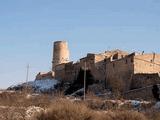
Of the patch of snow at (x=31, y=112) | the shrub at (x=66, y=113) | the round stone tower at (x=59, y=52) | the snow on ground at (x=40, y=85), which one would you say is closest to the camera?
the shrub at (x=66, y=113)

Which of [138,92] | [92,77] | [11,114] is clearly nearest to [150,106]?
[138,92]

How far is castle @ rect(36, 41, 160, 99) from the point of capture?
47500mm

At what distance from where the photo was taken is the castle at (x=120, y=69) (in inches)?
1870

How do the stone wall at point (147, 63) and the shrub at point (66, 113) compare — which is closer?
the shrub at point (66, 113)

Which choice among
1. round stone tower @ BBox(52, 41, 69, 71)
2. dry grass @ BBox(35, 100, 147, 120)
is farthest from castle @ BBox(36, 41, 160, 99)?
dry grass @ BBox(35, 100, 147, 120)

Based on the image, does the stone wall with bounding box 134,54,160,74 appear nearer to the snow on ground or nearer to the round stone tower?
the snow on ground

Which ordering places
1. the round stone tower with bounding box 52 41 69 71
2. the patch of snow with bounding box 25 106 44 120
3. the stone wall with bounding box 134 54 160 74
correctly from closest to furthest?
the patch of snow with bounding box 25 106 44 120
the stone wall with bounding box 134 54 160 74
the round stone tower with bounding box 52 41 69 71

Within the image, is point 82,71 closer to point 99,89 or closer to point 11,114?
point 99,89

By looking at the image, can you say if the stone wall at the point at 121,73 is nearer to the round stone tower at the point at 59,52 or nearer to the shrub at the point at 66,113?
the round stone tower at the point at 59,52

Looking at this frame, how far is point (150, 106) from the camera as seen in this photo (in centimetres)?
3550

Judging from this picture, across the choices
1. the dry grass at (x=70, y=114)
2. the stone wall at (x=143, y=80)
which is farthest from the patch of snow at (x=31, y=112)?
Result: the stone wall at (x=143, y=80)

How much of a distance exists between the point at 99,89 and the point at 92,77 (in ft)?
10.5

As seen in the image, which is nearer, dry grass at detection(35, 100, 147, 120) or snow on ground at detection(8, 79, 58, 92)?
dry grass at detection(35, 100, 147, 120)

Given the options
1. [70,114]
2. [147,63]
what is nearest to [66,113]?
[70,114]
